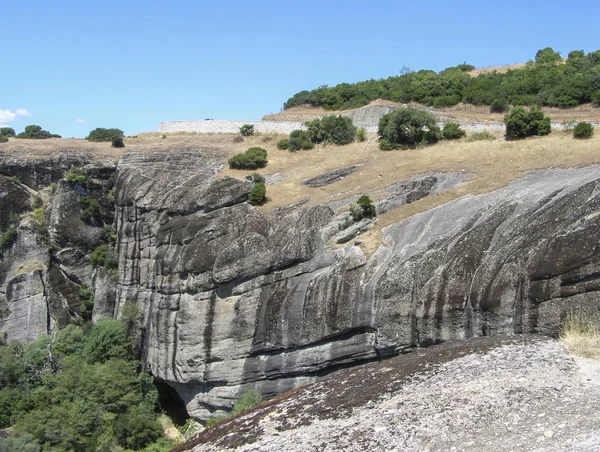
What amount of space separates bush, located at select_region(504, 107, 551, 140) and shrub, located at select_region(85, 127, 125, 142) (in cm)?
3332

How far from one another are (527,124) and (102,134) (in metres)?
36.4

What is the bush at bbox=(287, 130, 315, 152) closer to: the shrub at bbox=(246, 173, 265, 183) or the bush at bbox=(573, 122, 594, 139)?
the shrub at bbox=(246, 173, 265, 183)

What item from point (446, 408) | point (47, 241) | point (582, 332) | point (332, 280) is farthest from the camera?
point (47, 241)

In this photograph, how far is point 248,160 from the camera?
46.5 metres

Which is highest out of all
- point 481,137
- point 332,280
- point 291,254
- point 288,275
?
point 481,137

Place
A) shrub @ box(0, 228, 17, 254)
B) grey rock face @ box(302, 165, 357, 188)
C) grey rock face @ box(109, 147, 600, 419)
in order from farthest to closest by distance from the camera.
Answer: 1. shrub @ box(0, 228, 17, 254)
2. grey rock face @ box(302, 165, 357, 188)
3. grey rock face @ box(109, 147, 600, 419)

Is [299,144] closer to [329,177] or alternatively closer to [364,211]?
[329,177]

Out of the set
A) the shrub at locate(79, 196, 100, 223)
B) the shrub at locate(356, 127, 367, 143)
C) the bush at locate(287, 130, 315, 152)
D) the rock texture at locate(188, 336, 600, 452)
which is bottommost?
the rock texture at locate(188, 336, 600, 452)

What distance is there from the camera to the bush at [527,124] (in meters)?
39.9

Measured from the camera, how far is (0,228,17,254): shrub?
43.7 metres

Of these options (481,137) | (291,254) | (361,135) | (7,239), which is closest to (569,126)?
(481,137)

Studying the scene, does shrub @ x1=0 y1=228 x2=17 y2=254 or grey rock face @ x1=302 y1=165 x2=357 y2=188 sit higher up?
grey rock face @ x1=302 y1=165 x2=357 y2=188

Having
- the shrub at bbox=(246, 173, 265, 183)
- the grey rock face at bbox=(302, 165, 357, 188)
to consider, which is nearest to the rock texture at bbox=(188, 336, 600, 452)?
the grey rock face at bbox=(302, 165, 357, 188)

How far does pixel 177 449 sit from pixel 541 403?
9797 mm
